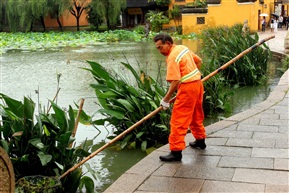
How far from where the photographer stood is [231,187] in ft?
12.1

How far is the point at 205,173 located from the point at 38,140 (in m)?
1.52

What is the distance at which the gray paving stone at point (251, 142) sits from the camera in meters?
4.80

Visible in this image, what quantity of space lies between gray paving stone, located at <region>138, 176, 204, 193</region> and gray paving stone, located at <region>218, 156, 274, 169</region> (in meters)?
0.49

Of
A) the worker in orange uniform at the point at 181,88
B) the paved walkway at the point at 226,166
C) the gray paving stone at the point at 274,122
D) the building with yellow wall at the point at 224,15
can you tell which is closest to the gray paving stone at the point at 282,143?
the paved walkway at the point at 226,166

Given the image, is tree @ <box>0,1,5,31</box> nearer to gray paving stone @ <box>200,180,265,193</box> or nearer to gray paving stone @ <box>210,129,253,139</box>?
gray paving stone @ <box>210,129,253,139</box>

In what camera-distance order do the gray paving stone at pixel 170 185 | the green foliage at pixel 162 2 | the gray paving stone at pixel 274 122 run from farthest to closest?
the green foliage at pixel 162 2, the gray paving stone at pixel 274 122, the gray paving stone at pixel 170 185

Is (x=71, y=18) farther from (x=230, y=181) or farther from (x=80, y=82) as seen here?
(x=230, y=181)

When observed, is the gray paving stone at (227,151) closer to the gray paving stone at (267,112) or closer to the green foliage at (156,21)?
the gray paving stone at (267,112)

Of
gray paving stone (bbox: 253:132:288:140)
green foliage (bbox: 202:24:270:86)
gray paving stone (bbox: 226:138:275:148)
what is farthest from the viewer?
green foliage (bbox: 202:24:270:86)

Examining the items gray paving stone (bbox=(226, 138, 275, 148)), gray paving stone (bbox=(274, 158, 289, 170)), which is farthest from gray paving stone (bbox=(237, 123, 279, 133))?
gray paving stone (bbox=(274, 158, 289, 170))

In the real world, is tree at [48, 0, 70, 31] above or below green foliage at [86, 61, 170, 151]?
above

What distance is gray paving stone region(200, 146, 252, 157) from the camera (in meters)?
4.53

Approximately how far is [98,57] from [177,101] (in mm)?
12773

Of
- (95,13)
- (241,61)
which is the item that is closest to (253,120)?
(241,61)
